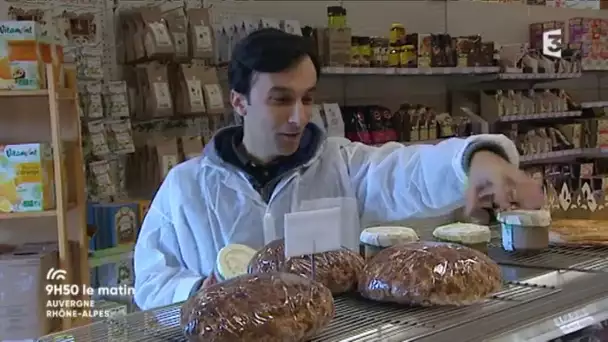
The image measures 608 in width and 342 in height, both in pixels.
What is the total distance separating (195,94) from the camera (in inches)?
A: 146

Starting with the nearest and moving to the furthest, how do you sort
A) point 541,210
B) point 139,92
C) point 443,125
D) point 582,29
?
point 541,210 → point 139,92 → point 443,125 → point 582,29

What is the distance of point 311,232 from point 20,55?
7.66 ft

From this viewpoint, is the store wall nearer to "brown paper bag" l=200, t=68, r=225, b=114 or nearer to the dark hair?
"brown paper bag" l=200, t=68, r=225, b=114

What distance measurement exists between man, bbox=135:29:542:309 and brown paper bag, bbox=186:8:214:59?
1.74 metres

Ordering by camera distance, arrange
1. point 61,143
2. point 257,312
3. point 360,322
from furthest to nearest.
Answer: point 61,143
point 360,322
point 257,312

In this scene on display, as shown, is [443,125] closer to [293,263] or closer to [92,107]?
[92,107]

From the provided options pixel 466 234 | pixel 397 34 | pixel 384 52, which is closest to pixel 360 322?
pixel 466 234

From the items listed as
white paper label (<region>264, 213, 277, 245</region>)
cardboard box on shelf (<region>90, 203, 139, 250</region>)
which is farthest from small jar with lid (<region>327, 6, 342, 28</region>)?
white paper label (<region>264, 213, 277, 245</region>)

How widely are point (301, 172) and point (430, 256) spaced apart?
0.73m

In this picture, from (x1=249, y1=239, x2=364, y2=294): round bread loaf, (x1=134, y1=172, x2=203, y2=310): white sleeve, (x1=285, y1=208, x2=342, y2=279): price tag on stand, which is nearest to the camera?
(x1=285, y1=208, x2=342, y2=279): price tag on stand

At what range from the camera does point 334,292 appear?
1312mm

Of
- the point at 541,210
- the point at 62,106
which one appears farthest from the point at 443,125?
the point at 541,210

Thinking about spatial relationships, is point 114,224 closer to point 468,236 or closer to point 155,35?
point 155,35

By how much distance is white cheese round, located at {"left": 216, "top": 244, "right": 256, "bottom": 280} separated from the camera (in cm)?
142
